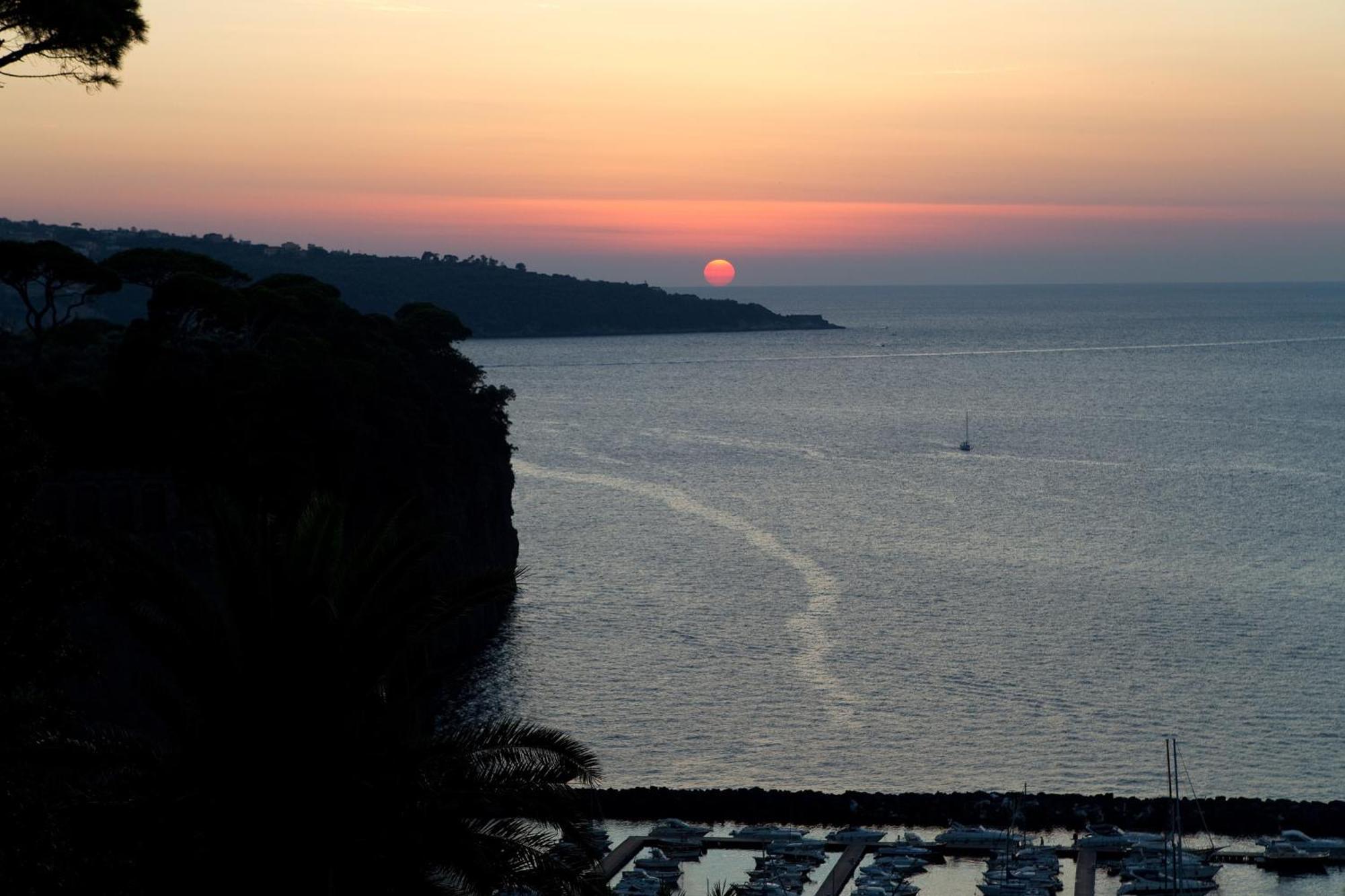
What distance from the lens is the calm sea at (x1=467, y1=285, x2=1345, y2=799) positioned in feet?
135

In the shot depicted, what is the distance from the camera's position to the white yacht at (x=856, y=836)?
3422 cm

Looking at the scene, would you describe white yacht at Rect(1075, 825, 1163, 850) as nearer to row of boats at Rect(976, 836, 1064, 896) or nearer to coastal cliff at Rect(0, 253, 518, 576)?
row of boats at Rect(976, 836, 1064, 896)

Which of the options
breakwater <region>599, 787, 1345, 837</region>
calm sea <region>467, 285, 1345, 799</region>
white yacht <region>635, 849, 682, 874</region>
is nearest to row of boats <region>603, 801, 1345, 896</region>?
white yacht <region>635, 849, 682, 874</region>

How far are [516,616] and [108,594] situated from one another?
45.3 metres

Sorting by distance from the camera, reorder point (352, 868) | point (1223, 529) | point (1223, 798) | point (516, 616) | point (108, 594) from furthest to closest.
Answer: point (1223, 529), point (516, 616), point (1223, 798), point (108, 594), point (352, 868)

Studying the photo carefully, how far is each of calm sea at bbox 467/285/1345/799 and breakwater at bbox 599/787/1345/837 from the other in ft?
6.49

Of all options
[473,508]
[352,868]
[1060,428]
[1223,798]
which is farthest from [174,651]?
[1060,428]

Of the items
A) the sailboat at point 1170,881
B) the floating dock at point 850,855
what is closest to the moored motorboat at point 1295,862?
the floating dock at point 850,855

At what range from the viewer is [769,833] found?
34.2m

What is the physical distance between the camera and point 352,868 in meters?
11.9

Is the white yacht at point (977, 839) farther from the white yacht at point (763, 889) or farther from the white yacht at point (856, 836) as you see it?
the white yacht at point (763, 889)

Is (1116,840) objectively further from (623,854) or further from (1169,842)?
(623,854)

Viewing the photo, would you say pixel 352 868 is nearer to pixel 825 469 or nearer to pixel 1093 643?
pixel 1093 643

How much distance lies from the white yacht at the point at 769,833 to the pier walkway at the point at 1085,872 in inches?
233
